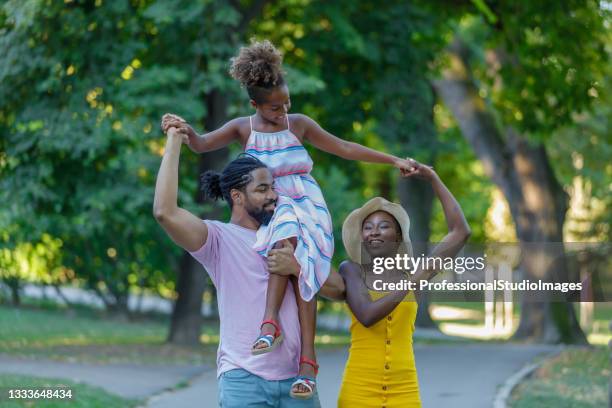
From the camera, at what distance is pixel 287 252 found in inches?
177

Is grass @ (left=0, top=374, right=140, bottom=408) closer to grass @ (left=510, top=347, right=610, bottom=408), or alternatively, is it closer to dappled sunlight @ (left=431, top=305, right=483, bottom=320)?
grass @ (left=510, top=347, right=610, bottom=408)

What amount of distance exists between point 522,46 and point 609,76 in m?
7.06

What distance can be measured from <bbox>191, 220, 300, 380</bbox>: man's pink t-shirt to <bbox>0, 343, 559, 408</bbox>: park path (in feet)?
23.5

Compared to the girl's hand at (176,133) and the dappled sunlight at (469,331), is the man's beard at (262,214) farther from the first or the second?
the dappled sunlight at (469,331)

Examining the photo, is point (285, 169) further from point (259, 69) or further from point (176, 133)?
point (176, 133)

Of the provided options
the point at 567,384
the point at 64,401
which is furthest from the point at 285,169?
the point at 567,384

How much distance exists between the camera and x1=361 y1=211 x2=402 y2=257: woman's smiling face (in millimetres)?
4949

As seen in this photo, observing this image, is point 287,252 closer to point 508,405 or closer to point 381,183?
point 508,405

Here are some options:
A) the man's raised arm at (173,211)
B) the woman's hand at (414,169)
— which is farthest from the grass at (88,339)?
the man's raised arm at (173,211)

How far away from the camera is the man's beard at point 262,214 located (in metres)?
4.57

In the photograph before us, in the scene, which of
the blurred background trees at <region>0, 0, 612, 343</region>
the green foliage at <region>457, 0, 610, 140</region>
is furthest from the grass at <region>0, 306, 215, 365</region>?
the green foliage at <region>457, 0, 610, 140</region>

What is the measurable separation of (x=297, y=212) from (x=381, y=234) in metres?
0.44

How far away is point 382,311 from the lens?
485cm

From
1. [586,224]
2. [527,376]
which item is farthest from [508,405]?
[586,224]
